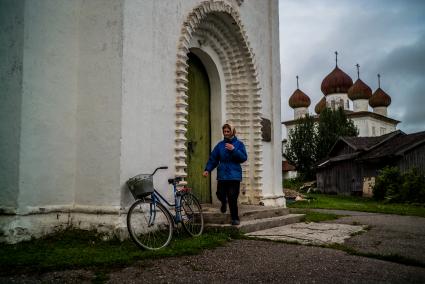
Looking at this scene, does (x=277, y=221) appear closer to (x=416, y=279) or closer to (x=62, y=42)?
(x=416, y=279)

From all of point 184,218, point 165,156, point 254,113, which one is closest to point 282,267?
point 184,218

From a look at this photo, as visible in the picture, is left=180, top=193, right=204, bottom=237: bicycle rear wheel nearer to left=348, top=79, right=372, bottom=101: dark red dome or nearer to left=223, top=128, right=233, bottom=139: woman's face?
left=223, top=128, right=233, bottom=139: woman's face

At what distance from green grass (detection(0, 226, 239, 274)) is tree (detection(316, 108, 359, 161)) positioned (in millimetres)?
41259

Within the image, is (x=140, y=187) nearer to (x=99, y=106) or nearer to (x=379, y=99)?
(x=99, y=106)

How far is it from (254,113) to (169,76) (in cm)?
344

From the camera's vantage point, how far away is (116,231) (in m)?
5.82

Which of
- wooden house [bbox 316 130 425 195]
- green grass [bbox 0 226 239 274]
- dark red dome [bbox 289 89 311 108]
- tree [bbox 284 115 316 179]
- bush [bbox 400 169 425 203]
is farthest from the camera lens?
dark red dome [bbox 289 89 311 108]

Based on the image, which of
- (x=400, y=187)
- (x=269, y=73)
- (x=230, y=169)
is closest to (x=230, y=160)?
(x=230, y=169)

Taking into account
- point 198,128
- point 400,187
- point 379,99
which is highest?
point 379,99

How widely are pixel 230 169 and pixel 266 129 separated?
3.72m

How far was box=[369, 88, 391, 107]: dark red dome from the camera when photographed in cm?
5953

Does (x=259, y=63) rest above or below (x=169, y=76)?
above

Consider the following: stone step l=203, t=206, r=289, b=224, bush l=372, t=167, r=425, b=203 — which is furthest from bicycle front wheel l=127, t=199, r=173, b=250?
bush l=372, t=167, r=425, b=203

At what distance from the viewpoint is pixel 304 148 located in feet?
153
